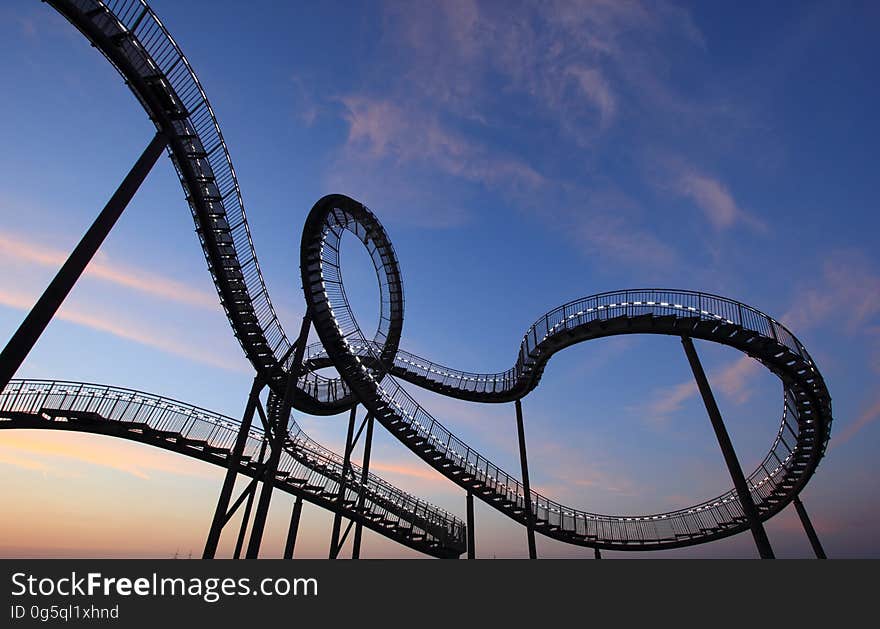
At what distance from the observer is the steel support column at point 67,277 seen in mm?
6145

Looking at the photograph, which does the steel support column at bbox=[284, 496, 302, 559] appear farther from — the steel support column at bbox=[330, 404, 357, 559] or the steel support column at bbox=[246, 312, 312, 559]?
the steel support column at bbox=[246, 312, 312, 559]

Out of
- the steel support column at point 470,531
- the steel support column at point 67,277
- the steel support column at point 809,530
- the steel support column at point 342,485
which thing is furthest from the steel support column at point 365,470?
the steel support column at point 809,530

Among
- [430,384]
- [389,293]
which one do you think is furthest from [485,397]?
[389,293]

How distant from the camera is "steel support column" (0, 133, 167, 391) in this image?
20.2 ft

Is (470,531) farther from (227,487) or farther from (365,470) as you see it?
(227,487)

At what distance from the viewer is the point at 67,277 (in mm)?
6832

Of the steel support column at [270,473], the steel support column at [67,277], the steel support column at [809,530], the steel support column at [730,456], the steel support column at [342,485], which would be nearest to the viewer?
the steel support column at [67,277]

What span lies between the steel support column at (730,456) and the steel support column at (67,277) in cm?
1668

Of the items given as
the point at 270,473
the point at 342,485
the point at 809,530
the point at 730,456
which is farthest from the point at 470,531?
the point at 809,530

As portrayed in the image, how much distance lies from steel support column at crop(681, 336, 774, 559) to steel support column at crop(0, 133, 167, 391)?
1668 centimetres

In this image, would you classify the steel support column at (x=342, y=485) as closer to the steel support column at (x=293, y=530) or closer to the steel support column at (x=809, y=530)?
the steel support column at (x=293, y=530)

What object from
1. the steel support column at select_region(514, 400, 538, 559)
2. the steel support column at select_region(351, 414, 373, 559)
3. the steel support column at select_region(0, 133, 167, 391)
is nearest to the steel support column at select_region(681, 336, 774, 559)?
the steel support column at select_region(514, 400, 538, 559)

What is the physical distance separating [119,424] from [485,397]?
14.8m
